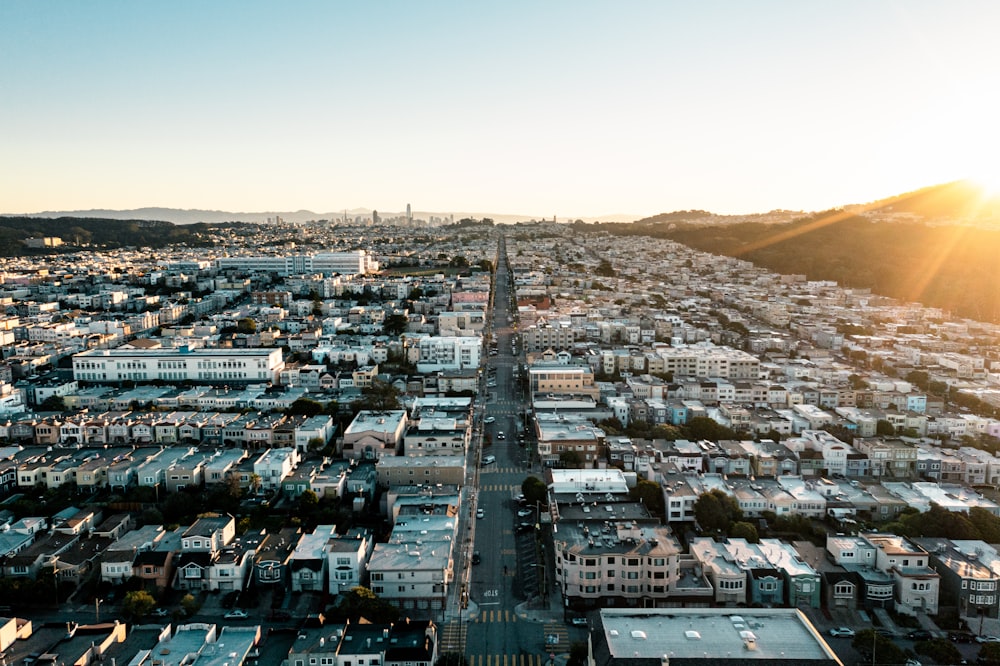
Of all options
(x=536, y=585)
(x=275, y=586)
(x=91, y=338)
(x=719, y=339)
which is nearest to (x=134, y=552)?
(x=275, y=586)

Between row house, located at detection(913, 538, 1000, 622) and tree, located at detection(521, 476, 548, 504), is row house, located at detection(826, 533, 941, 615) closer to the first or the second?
row house, located at detection(913, 538, 1000, 622)

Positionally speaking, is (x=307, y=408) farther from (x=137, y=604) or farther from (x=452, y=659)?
(x=452, y=659)

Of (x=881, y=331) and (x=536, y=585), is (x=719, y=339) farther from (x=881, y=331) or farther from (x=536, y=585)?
(x=536, y=585)

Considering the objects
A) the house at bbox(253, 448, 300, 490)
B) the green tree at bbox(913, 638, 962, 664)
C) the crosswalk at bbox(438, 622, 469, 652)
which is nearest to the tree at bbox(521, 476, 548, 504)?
the crosswalk at bbox(438, 622, 469, 652)

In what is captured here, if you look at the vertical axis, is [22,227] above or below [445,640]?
above

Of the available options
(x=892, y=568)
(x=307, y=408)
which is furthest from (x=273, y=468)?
(x=892, y=568)

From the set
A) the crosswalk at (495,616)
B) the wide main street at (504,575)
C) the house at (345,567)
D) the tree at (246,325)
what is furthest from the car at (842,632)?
the tree at (246,325)

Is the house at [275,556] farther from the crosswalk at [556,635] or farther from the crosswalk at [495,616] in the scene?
the crosswalk at [556,635]
